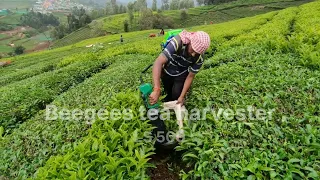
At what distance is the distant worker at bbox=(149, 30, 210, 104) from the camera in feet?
14.0

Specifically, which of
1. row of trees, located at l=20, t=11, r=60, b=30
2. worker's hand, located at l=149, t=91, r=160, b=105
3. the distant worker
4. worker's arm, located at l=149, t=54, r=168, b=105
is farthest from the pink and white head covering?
row of trees, located at l=20, t=11, r=60, b=30

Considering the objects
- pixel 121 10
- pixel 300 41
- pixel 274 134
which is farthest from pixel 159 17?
pixel 274 134

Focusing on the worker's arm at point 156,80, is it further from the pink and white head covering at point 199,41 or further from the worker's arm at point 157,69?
the pink and white head covering at point 199,41

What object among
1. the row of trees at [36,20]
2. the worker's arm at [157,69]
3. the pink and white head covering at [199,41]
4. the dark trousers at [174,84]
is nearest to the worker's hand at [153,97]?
the worker's arm at [157,69]

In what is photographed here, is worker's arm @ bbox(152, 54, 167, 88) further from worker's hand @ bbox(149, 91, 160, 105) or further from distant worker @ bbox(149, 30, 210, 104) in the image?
worker's hand @ bbox(149, 91, 160, 105)

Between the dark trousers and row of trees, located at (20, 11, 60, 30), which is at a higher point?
row of trees, located at (20, 11, 60, 30)

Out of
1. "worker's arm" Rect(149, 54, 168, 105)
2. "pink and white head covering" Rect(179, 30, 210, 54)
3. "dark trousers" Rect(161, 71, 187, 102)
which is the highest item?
"pink and white head covering" Rect(179, 30, 210, 54)

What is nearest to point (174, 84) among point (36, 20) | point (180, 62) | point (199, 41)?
point (180, 62)

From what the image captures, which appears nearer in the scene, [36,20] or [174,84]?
[174,84]

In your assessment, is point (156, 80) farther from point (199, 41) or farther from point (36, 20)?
point (36, 20)

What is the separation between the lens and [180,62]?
16.3 ft

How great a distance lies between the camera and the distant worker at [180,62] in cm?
426

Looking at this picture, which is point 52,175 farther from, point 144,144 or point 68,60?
point 68,60

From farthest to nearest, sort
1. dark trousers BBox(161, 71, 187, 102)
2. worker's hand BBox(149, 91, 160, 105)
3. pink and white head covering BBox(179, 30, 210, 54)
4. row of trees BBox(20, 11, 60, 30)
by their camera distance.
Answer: row of trees BBox(20, 11, 60, 30) < dark trousers BBox(161, 71, 187, 102) < pink and white head covering BBox(179, 30, 210, 54) < worker's hand BBox(149, 91, 160, 105)
